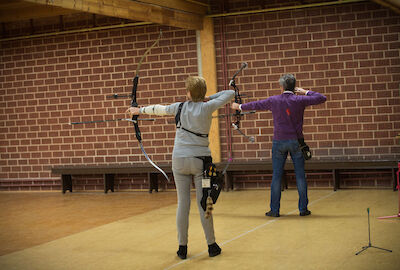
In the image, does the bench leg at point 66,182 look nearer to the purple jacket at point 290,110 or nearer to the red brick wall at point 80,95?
the red brick wall at point 80,95

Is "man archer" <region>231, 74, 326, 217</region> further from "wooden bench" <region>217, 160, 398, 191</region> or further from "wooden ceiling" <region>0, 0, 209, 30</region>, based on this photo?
"wooden ceiling" <region>0, 0, 209, 30</region>

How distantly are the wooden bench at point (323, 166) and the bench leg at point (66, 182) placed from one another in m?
2.70

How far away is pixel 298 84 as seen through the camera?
819cm

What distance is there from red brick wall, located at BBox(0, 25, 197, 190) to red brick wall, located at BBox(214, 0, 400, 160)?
0.97 m

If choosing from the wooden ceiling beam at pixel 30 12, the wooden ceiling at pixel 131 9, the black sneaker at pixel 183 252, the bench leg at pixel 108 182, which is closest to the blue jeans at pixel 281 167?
the black sneaker at pixel 183 252

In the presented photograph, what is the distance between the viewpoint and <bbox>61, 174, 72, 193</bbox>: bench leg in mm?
9352

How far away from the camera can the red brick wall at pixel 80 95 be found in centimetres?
891

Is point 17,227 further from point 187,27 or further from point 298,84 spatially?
point 298,84

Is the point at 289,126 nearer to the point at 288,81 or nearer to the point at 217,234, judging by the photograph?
the point at 288,81

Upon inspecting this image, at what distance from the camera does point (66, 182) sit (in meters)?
9.44

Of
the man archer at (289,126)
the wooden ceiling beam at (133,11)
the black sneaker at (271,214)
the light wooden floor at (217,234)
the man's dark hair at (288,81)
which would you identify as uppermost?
the wooden ceiling beam at (133,11)

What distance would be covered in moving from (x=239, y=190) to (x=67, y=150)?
3.03 meters

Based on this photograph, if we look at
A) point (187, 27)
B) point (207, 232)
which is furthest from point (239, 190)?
point (207, 232)

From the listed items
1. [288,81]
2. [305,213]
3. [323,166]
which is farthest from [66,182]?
[288,81]
